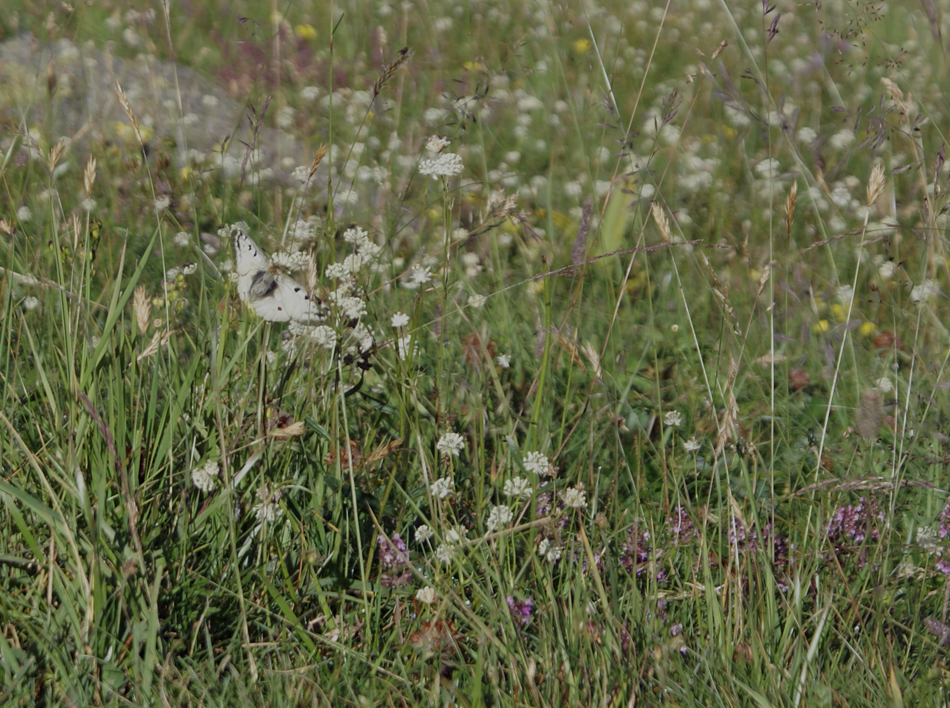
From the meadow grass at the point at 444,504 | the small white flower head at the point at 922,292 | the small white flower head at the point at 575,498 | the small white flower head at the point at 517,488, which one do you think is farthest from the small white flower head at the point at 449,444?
the small white flower head at the point at 922,292

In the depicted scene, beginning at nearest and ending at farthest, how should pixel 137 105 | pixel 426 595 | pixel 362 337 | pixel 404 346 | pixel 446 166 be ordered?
1. pixel 426 595
2. pixel 446 166
3. pixel 404 346
4. pixel 362 337
5. pixel 137 105

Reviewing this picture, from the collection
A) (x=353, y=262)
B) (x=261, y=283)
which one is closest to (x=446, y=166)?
(x=353, y=262)

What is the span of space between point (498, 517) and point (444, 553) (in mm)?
127

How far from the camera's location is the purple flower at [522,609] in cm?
160

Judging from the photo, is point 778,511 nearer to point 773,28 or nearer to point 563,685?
point 563,685

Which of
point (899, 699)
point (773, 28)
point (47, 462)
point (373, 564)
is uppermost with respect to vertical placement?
point (773, 28)

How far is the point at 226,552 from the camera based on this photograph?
1646 mm

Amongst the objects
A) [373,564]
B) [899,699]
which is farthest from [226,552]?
[899,699]

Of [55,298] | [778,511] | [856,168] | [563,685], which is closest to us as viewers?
[563,685]

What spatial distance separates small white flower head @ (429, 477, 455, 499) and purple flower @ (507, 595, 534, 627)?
0.23 metres

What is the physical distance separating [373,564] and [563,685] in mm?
527

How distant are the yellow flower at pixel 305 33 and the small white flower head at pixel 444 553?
5.64 meters

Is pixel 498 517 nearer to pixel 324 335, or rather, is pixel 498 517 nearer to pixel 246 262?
pixel 324 335

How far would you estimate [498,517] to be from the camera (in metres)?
1.68
